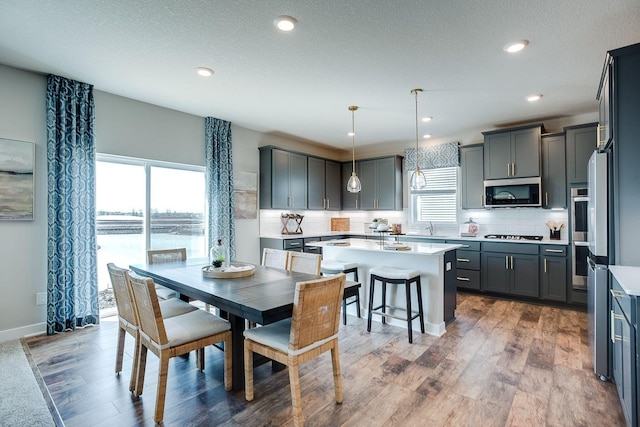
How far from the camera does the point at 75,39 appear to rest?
2.66m

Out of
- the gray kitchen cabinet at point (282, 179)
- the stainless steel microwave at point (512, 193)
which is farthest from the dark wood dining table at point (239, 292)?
the stainless steel microwave at point (512, 193)

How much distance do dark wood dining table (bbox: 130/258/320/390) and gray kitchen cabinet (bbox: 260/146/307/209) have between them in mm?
2549

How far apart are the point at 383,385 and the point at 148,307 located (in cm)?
173

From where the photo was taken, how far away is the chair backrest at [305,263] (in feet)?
10.2

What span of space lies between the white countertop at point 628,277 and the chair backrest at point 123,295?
290cm

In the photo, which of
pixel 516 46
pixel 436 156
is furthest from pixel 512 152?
pixel 516 46

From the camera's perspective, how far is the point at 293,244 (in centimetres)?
546

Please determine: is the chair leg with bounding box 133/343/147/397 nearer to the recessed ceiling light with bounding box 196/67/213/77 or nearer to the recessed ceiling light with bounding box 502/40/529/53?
the recessed ceiling light with bounding box 196/67/213/77

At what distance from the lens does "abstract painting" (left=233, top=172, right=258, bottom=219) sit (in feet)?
17.1

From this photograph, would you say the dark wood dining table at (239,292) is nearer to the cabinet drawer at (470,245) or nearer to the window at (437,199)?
the cabinet drawer at (470,245)

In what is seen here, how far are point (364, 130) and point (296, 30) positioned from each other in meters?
3.19

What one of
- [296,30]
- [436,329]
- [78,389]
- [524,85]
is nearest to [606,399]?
[436,329]

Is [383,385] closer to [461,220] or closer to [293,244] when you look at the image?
[293,244]

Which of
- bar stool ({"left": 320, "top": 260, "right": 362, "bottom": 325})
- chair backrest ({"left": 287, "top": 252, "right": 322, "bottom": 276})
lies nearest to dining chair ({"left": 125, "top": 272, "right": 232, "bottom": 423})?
chair backrest ({"left": 287, "top": 252, "right": 322, "bottom": 276})
